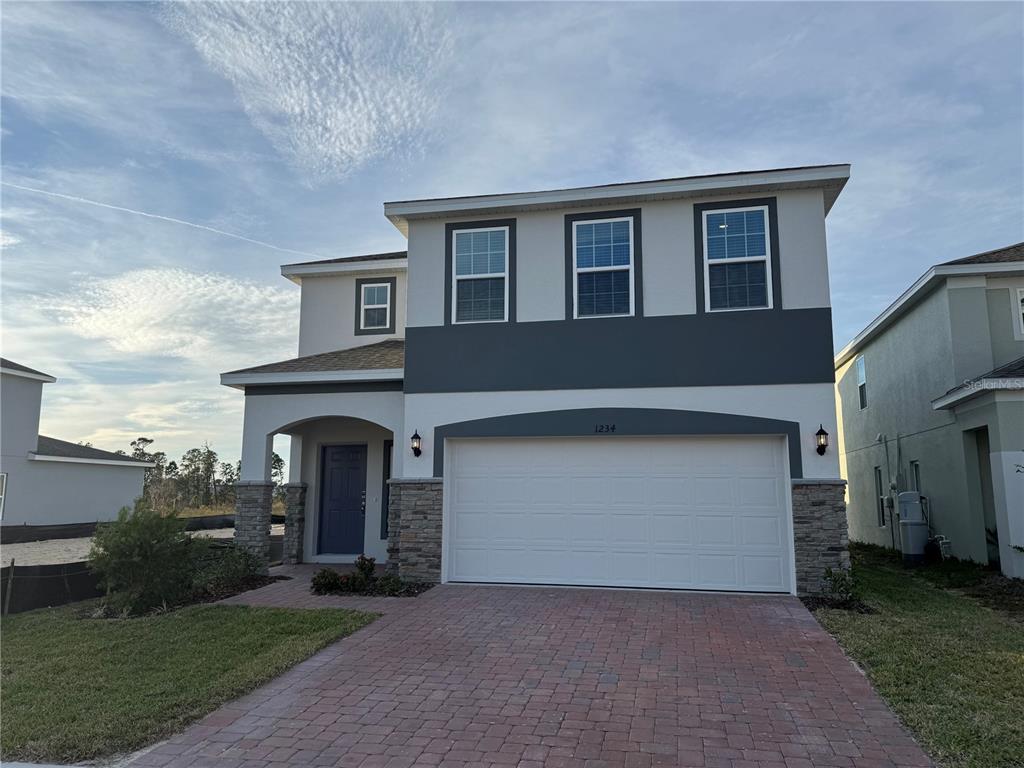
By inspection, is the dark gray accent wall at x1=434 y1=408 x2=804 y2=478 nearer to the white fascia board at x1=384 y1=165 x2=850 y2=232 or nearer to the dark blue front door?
the white fascia board at x1=384 y1=165 x2=850 y2=232

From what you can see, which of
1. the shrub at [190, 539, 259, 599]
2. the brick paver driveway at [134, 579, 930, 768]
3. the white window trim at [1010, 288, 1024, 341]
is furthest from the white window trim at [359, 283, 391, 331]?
the white window trim at [1010, 288, 1024, 341]

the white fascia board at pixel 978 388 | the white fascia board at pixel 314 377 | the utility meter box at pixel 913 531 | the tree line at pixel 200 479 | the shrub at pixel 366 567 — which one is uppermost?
the white fascia board at pixel 314 377

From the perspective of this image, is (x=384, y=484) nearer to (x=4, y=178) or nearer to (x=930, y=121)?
(x=4, y=178)

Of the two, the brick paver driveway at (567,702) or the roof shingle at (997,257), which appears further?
the roof shingle at (997,257)

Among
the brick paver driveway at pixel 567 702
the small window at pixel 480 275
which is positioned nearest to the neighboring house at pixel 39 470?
the small window at pixel 480 275

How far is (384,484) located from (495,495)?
355cm

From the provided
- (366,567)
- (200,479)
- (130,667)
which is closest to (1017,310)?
(366,567)

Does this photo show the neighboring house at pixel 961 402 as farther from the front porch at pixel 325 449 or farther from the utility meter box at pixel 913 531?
the front porch at pixel 325 449

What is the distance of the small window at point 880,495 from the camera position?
17.7m

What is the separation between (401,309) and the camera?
15.3 metres

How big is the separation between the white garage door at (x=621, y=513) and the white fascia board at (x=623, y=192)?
3776 millimetres

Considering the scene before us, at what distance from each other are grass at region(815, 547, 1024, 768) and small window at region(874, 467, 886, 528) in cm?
697

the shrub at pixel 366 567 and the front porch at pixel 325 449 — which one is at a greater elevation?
the front porch at pixel 325 449

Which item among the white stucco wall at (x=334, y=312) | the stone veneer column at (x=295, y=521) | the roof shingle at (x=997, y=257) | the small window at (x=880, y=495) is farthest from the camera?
the small window at (x=880, y=495)
